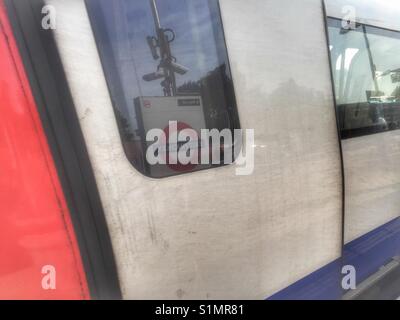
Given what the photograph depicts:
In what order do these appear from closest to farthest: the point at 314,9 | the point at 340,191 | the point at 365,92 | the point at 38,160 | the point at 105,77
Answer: the point at 38,160
the point at 105,77
the point at 314,9
the point at 340,191
the point at 365,92

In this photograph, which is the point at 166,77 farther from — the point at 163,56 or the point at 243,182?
the point at 243,182

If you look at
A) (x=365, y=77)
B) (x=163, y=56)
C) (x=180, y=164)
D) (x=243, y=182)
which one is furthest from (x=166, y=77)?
(x=365, y=77)

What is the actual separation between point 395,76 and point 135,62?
1934 mm

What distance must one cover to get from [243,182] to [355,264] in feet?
3.61

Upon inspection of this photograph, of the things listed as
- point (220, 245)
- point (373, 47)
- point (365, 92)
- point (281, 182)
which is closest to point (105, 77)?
point (220, 245)

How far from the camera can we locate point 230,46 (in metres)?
Result: 1.30

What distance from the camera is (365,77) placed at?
194 centimetres

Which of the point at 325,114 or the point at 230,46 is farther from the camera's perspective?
the point at 325,114

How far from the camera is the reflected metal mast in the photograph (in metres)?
1.16

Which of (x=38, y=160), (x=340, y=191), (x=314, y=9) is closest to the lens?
(x=38, y=160)

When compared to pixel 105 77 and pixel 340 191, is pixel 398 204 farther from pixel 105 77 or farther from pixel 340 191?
pixel 105 77

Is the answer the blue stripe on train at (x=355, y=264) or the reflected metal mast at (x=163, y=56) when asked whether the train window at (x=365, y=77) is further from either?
the reflected metal mast at (x=163, y=56)

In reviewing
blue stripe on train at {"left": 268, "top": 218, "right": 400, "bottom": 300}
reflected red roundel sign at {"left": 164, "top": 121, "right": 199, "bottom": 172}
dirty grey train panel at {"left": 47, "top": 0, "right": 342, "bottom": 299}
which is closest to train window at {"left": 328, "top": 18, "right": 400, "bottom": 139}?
dirty grey train panel at {"left": 47, "top": 0, "right": 342, "bottom": 299}
